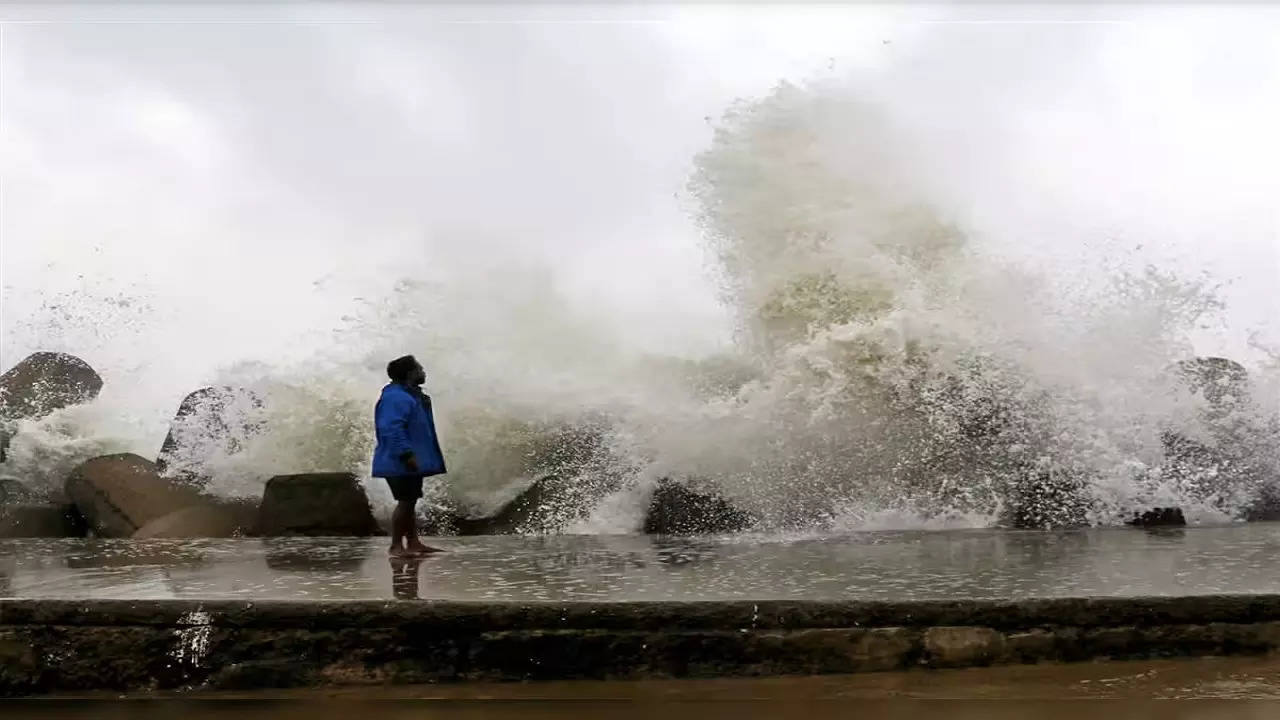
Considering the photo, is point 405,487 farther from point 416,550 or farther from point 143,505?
point 143,505

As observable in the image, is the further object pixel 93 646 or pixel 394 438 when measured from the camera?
pixel 394 438

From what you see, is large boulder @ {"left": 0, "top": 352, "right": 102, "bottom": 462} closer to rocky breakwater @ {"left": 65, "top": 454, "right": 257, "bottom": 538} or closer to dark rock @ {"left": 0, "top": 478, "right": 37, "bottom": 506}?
dark rock @ {"left": 0, "top": 478, "right": 37, "bottom": 506}

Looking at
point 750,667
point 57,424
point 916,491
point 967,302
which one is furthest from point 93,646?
point 57,424

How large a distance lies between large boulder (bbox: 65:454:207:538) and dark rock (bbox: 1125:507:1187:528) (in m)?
6.29

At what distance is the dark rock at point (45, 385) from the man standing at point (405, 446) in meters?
6.53

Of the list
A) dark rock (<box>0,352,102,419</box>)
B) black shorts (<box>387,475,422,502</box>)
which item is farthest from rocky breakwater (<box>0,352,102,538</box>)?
black shorts (<box>387,475,422,502</box>)

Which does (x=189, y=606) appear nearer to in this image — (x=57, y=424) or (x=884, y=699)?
(x=884, y=699)

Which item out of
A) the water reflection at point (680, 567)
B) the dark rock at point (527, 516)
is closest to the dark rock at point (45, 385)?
the water reflection at point (680, 567)

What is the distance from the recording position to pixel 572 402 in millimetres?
8508

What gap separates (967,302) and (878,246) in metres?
1.09

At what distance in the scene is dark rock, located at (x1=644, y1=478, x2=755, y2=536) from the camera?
656cm

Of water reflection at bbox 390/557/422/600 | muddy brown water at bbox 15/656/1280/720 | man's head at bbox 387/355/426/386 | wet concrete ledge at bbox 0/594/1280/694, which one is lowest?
muddy brown water at bbox 15/656/1280/720

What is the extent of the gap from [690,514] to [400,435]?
7.22 feet

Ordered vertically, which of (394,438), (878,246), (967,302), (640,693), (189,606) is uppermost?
(878,246)
